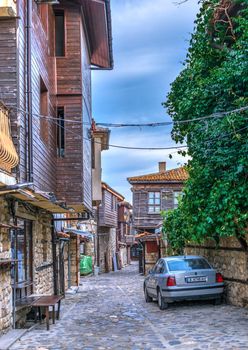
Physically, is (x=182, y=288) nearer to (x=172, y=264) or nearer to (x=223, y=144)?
(x=172, y=264)

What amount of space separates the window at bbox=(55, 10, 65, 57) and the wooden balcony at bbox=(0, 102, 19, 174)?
252 inches

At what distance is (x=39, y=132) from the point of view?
1275 centimetres

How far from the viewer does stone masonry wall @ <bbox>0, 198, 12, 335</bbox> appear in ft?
32.8

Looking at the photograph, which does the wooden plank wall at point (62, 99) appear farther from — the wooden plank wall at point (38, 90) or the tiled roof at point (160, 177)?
the tiled roof at point (160, 177)

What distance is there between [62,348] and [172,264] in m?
6.47

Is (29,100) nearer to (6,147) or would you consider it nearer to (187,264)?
(6,147)

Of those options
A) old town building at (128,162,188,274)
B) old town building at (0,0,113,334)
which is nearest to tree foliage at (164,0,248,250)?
old town building at (0,0,113,334)

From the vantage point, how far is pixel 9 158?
9383 millimetres

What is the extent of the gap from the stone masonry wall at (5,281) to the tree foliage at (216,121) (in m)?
4.83

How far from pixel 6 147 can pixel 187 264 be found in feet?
24.5

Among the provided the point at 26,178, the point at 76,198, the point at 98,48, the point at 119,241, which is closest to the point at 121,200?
the point at 119,241

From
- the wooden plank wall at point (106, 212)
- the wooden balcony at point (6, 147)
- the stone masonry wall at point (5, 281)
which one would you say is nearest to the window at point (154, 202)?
the wooden plank wall at point (106, 212)

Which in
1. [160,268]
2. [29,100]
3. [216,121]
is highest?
[29,100]

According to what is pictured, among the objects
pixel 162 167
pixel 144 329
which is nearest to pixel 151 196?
pixel 162 167
